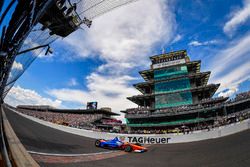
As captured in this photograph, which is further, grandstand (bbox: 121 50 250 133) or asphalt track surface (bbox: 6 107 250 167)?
grandstand (bbox: 121 50 250 133)

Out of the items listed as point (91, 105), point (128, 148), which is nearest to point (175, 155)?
point (128, 148)

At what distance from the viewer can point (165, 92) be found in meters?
48.9

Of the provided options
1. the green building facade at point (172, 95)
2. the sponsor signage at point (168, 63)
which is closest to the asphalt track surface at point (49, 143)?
the green building facade at point (172, 95)

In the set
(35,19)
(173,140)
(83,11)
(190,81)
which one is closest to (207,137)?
(173,140)

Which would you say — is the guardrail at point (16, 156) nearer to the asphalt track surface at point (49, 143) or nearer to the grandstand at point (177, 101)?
the asphalt track surface at point (49, 143)

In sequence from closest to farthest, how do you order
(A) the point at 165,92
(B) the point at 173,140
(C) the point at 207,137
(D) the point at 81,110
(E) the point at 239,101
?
(C) the point at 207,137
(B) the point at 173,140
(E) the point at 239,101
(A) the point at 165,92
(D) the point at 81,110

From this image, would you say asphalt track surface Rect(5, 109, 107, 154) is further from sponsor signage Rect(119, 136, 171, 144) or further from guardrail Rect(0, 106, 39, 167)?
sponsor signage Rect(119, 136, 171, 144)

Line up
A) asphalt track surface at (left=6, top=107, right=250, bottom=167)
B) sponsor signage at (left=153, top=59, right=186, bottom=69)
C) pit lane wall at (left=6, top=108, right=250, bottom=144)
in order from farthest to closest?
sponsor signage at (left=153, top=59, right=186, bottom=69), pit lane wall at (left=6, top=108, right=250, bottom=144), asphalt track surface at (left=6, top=107, right=250, bottom=167)

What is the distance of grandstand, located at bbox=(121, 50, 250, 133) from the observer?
1583 inches

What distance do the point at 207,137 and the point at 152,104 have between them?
114ft

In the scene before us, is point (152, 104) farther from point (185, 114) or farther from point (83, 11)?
point (83, 11)

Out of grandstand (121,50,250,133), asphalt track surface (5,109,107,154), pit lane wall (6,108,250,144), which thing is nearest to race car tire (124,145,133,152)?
asphalt track surface (5,109,107,154)

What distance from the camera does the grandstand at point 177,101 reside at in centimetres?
4022

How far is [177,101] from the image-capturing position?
47156mm
